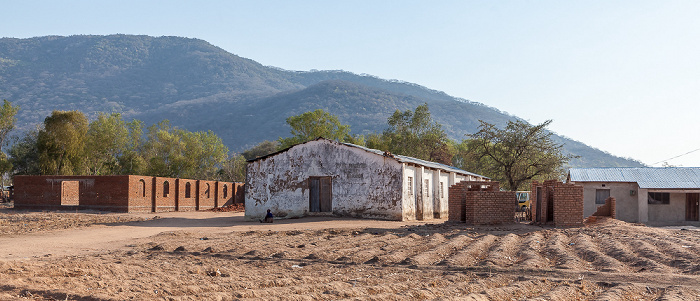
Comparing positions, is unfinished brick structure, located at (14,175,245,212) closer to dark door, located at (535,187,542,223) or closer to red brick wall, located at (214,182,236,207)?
red brick wall, located at (214,182,236,207)

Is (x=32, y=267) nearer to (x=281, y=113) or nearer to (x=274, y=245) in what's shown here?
(x=274, y=245)

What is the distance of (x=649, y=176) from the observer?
3044cm

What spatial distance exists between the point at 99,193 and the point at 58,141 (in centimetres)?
1619

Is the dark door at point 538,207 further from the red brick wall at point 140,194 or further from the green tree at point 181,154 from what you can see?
the green tree at point 181,154

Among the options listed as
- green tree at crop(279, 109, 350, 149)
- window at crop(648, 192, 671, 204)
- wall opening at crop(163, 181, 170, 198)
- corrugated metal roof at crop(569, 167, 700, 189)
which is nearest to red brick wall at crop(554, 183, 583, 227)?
corrugated metal roof at crop(569, 167, 700, 189)

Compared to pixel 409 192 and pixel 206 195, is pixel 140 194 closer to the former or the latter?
pixel 206 195

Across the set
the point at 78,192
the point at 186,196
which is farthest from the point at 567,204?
the point at 78,192

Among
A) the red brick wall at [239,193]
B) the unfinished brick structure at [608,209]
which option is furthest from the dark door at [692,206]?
the red brick wall at [239,193]

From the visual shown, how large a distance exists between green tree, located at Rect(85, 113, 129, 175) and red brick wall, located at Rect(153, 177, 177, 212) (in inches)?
780

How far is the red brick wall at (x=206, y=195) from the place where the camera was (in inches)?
1725

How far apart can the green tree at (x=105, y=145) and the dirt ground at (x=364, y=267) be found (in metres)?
42.3

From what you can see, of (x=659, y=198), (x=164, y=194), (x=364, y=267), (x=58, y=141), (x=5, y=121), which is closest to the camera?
(x=364, y=267)

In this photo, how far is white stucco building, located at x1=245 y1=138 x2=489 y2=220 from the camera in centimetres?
2648

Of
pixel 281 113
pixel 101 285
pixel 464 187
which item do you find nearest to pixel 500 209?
pixel 464 187
